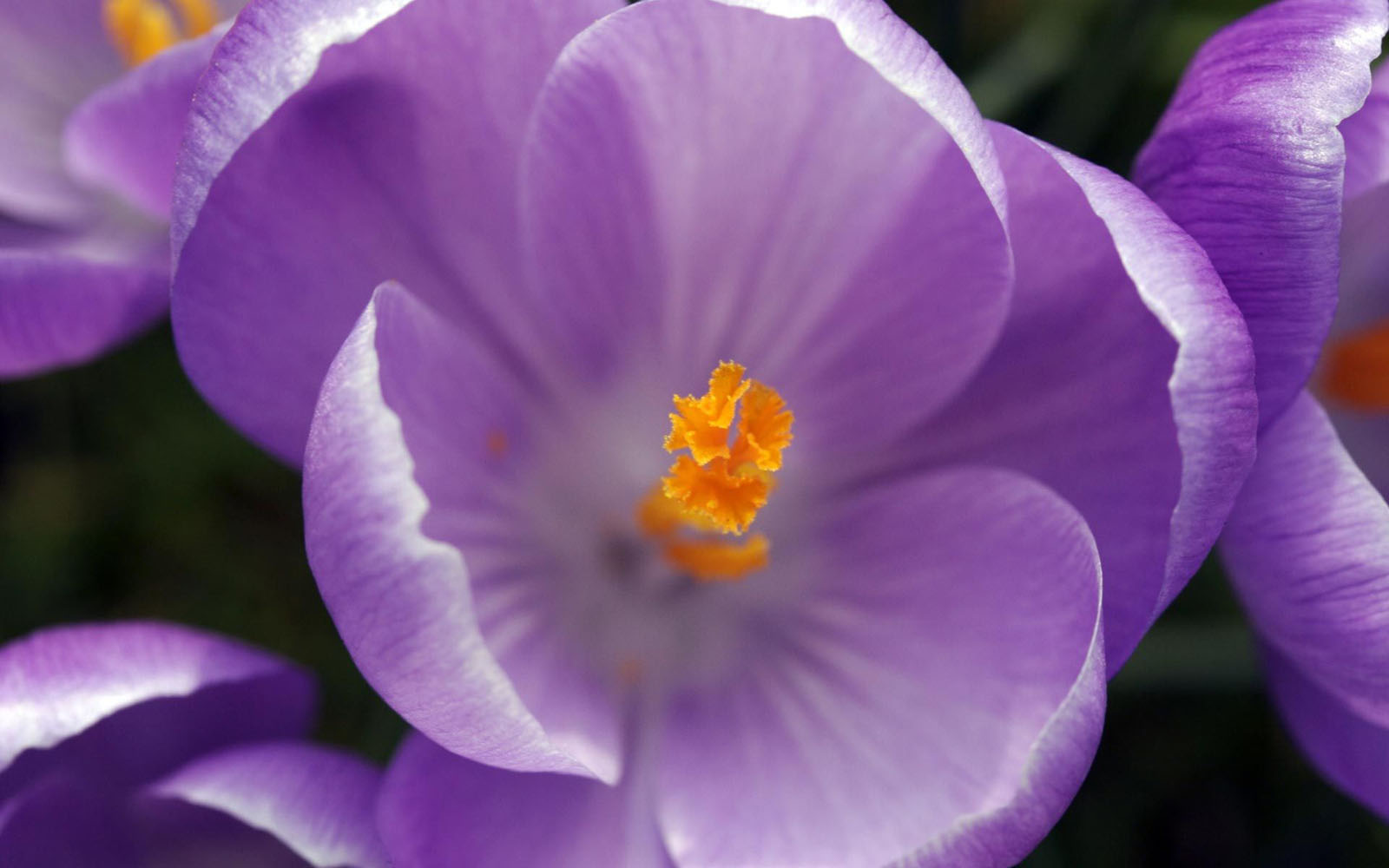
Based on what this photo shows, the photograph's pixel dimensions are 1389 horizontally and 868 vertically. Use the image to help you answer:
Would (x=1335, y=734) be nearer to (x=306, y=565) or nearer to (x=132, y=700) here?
(x=132, y=700)

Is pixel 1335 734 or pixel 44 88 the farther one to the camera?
pixel 44 88

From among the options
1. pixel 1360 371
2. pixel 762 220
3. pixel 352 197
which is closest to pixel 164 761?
pixel 352 197

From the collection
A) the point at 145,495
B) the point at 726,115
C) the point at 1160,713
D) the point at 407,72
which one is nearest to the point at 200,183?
the point at 407,72

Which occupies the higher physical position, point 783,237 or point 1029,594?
point 783,237

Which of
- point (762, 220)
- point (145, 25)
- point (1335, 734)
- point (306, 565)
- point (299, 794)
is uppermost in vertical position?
point (145, 25)

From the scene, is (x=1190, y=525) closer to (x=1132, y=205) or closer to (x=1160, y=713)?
(x=1132, y=205)

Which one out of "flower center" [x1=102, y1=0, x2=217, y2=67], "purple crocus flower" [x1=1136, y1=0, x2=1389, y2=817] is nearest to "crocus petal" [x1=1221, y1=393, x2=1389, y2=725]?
"purple crocus flower" [x1=1136, y1=0, x2=1389, y2=817]

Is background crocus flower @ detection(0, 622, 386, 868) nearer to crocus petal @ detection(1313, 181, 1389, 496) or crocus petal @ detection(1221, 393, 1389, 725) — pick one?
crocus petal @ detection(1221, 393, 1389, 725)
